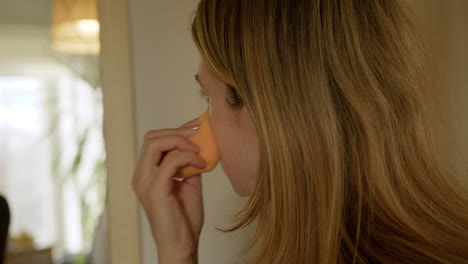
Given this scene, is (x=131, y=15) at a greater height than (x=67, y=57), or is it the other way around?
(x=131, y=15)

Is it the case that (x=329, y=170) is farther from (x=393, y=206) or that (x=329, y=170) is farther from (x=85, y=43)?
(x=85, y=43)

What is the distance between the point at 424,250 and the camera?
28.8 inches

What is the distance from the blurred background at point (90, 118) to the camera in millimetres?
1005

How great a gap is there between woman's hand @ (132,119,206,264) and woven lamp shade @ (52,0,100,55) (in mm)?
235

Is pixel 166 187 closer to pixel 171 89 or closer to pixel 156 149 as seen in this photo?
pixel 156 149

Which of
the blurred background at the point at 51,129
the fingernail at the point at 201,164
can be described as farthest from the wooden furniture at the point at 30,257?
the fingernail at the point at 201,164

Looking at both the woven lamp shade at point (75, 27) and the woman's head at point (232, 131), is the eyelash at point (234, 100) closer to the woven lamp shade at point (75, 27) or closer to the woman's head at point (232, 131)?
the woman's head at point (232, 131)

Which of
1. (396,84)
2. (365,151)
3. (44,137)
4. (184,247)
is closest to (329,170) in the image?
(365,151)

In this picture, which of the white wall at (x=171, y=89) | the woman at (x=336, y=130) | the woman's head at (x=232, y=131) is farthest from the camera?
the white wall at (x=171, y=89)

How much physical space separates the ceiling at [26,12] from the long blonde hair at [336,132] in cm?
40

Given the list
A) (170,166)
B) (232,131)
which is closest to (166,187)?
(170,166)

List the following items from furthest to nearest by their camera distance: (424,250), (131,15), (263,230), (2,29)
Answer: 1. (131,15)
2. (2,29)
3. (263,230)
4. (424,250)

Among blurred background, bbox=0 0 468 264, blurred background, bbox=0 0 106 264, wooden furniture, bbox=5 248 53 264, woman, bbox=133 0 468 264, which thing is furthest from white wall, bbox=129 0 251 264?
woman, bbox=133 0 468 264

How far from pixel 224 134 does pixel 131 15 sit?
41 centimetres
